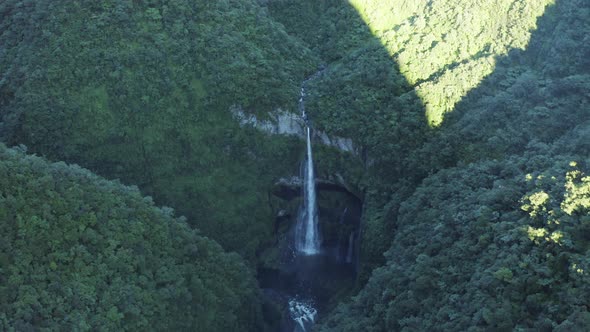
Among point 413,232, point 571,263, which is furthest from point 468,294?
point 413,232

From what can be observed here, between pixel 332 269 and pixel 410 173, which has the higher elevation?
pixel 410 173

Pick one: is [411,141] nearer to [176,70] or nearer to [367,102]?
[367,102]

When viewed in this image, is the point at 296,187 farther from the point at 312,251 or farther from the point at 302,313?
the point at 302,313

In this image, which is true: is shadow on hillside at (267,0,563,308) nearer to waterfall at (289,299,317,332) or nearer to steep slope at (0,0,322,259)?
steep slope at (0,0,322,259)

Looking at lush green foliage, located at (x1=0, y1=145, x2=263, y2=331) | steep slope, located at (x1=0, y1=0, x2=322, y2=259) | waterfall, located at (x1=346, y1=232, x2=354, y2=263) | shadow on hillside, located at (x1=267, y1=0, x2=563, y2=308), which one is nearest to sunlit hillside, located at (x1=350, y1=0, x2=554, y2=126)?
shadow on hillside, located at (x1=267, y1=0, x2=563, y2=308)

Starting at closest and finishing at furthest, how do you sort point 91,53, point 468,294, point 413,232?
point 468,294, point 413,232, point 91,53

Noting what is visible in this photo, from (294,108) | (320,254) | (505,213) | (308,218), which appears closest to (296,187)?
(308,218)

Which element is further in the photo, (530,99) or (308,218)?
(308,218)
